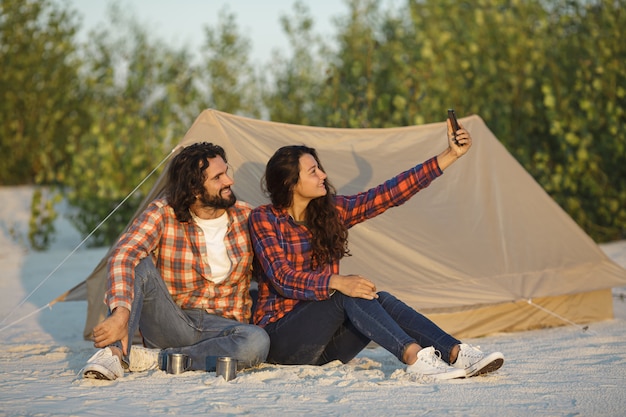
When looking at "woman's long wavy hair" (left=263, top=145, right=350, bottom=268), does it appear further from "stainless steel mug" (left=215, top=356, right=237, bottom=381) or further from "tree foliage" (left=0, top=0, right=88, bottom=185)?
"tree foliage" (left=0, top=0, right=88, bottom=185)

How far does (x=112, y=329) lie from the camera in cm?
359

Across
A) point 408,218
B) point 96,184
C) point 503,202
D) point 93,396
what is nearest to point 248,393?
point 93,396

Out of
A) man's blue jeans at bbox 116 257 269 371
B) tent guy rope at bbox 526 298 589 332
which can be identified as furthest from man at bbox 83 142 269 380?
tent guy rope at bbox 526 298 589 332

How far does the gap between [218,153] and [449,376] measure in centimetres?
142

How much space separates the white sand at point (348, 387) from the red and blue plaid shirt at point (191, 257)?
332 millimetres

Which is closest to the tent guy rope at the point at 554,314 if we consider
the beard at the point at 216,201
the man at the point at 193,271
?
the man at the point at 193,271

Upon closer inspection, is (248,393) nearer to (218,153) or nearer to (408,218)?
(218,153)

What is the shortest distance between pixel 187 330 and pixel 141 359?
0.74ft

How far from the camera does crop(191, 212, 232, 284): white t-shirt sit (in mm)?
4043

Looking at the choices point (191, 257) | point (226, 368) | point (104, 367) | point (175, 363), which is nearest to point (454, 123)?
point (191, 257)

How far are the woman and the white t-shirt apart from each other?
0.15m

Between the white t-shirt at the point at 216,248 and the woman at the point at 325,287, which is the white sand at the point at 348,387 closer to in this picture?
the woman at the point at 325,287

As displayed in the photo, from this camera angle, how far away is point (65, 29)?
588 inches

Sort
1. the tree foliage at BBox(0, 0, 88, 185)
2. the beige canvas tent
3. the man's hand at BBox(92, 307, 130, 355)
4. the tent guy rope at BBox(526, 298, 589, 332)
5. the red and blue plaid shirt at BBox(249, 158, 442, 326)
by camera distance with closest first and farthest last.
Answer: the man's hand at BBox(92, 307, 130, 355)
the red and blue plaid shirt at BBox(249, 158, 442, 326)
the beige canvas tent
the tent guy rope at BBox(526, 298, 589, 332)
the tree foliage at BBox(0, 0, 88, 185)
